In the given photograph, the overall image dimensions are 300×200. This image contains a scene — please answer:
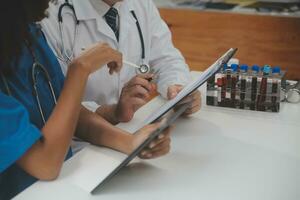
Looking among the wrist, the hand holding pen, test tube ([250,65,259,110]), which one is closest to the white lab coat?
the hand holding pen

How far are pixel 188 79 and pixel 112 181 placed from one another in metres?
0.69

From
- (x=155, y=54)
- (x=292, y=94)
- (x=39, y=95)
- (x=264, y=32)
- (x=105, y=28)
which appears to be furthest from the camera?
(x=264, y=32)

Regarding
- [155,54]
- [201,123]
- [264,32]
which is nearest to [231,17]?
[264,32]

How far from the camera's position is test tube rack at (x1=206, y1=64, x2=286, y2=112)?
1420 millimetres

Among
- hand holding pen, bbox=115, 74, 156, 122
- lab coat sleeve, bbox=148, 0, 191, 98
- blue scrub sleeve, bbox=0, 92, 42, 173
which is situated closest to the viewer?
blue scrub sleeve, bbox=0, 92, 42, 173

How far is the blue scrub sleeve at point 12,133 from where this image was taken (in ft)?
3.26

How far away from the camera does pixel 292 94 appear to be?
155 cm

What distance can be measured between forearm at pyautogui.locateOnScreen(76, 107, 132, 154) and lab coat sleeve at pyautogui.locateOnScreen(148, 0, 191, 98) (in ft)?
1.38

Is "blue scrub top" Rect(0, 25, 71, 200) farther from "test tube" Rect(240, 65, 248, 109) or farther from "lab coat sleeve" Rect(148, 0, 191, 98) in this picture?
"test tube" Rect(240, 65, 248, 109)

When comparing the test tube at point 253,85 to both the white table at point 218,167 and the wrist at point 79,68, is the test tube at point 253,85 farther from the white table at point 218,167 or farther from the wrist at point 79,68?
the wrist at point 79,68

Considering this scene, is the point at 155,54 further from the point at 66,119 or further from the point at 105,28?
the point at 66,119

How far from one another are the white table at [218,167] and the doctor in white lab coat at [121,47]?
165mm

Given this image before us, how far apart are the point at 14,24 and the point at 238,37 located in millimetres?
2325

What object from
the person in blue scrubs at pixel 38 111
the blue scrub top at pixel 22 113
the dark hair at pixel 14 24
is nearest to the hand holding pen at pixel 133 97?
the person in blue scrubs at pixel 38 111
